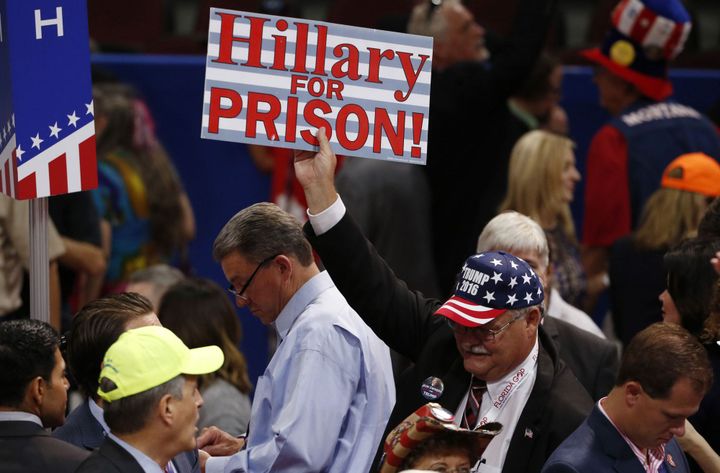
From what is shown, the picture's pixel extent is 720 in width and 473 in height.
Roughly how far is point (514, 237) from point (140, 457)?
1.94 meters

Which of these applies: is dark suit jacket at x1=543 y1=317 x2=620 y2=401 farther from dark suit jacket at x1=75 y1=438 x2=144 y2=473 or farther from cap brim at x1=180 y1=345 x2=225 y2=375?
dark suit jacket at x1=75 y1=438 x2=144 y2=473

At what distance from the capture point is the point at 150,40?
10.2 meters

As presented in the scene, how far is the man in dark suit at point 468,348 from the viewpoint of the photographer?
3.89m

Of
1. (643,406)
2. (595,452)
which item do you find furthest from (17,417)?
(643,406)

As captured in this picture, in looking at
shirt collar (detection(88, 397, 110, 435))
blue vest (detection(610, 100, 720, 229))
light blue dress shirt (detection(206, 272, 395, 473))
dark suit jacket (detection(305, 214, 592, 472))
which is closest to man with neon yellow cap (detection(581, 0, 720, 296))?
blue vest (detection(610, 100, 720, 229))

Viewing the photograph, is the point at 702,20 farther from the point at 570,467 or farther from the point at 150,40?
the point at 570,467

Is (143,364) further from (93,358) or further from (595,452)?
(595,452)

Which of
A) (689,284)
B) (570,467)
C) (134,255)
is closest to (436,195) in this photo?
(134,255)

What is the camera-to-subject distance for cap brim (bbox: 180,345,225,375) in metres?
3.48

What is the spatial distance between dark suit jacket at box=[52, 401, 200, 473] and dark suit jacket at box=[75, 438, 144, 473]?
0.65 metres

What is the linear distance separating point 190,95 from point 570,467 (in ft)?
17.4

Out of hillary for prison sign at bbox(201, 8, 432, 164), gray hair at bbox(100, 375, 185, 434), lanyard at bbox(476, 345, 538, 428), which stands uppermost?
hillary for prison sign at bbox(201, 8, 432, 164)

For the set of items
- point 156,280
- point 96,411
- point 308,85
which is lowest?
point 156,280

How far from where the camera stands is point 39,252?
4316 mm
